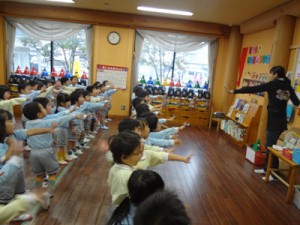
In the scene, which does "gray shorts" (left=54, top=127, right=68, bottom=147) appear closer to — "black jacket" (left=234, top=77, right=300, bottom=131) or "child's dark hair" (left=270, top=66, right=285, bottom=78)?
"black jacket" (left=234, top=77, right=300, bottom=131)

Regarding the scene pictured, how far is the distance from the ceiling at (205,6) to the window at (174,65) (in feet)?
3.72

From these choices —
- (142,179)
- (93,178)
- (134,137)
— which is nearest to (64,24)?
(93,178)

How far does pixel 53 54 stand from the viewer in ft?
23.1

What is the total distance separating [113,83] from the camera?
22.3 feet

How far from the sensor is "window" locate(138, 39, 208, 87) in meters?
7.16

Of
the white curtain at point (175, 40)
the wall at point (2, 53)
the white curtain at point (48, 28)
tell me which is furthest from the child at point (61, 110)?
the wall at point (2, 53)

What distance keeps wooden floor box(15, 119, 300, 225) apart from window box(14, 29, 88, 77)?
11.6ft

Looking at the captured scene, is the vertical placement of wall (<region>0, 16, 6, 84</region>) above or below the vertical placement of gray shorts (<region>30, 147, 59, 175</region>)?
above

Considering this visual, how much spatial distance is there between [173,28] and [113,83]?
2.10m

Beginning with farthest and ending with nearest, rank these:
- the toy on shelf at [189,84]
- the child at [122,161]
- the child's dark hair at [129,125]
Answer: the toy on shelf at [189,84]
the child's dark hair at [129,125]
the child at [122,161]

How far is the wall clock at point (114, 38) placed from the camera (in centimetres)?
658

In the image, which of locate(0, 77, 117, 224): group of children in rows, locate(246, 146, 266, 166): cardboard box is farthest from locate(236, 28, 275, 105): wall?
locate(0, 77, 117, 224): group of children in rows

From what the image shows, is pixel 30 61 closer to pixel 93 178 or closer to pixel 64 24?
pixel 64 24

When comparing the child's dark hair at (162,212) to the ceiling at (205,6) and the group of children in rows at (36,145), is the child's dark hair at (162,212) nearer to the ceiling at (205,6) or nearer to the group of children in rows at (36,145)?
the group of children in rows at (36,145)
